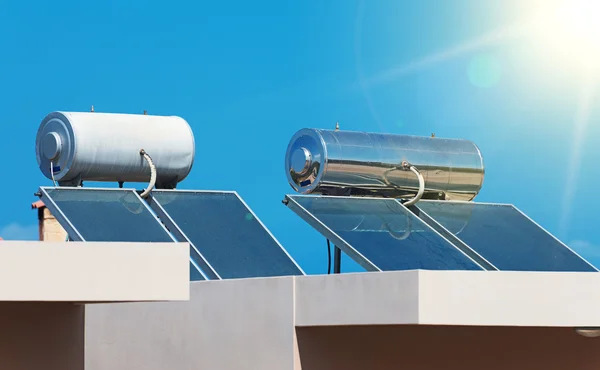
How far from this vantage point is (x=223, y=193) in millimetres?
14133

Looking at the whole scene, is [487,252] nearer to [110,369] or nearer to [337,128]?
[337,128]

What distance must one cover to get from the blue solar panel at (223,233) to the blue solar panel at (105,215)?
0.22m

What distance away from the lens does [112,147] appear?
14.0 meters

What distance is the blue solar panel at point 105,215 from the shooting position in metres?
12.2

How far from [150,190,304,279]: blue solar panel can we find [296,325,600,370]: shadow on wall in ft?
4.65

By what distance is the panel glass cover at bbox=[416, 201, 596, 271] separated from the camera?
13.3m

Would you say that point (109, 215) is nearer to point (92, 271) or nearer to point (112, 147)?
point (112, 147)

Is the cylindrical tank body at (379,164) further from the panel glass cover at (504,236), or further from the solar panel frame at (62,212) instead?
the solar panel frame at (62,212)

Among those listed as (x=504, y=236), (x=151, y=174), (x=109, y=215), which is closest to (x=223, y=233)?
(x=109, y=215)

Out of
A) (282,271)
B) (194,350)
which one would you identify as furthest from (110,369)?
(282,271)

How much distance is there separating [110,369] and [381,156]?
4.42 meters

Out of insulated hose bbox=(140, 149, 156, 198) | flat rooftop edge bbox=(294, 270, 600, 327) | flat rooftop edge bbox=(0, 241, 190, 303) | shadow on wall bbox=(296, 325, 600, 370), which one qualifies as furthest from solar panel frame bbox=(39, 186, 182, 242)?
flat rooftop edge bbox=(0, 241, 190, 303)

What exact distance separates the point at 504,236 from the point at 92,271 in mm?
6841

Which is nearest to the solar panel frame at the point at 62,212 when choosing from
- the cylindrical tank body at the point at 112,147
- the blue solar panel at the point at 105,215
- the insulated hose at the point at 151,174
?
the blue solar panel at the point at 105,215
